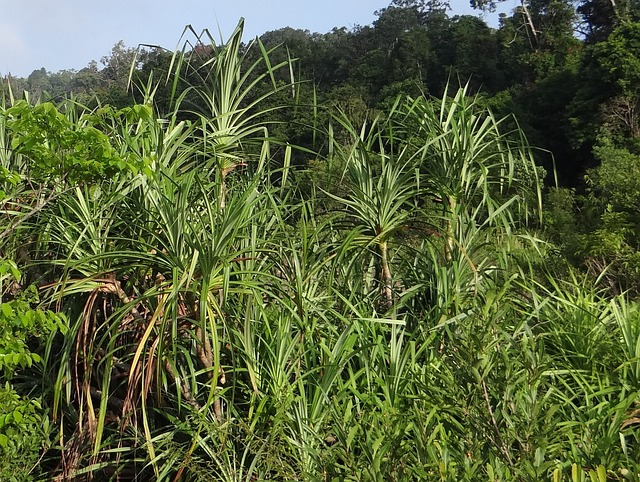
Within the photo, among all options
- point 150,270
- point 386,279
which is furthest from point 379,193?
point 150,270

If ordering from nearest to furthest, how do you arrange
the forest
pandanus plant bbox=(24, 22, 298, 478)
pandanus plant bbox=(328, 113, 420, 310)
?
the forest, pandanus plant bbox=(24, 22, 298, 478), pandanus plant bbox=(328, 113, 420, 310)

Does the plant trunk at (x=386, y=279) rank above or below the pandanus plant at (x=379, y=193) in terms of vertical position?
below

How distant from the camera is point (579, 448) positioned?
1.74 meters

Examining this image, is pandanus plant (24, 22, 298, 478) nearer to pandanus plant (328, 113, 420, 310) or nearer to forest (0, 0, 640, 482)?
forest (0, 0, 640, 482)

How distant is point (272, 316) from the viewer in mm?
2551

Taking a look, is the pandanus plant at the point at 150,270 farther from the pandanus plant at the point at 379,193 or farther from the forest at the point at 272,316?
the pandanus plant at the point at 379,193

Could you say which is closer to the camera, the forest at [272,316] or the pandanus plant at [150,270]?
the forest at [272,316]

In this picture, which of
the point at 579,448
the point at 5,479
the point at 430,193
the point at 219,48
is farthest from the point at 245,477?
the point at 219,48

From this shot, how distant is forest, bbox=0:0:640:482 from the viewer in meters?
1.73

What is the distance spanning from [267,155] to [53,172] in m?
0.86

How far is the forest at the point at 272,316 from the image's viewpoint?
173 centimetres

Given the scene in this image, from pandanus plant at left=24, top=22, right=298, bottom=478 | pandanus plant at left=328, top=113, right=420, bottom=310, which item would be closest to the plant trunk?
pandanus plant at left=328, top=113, right=420, bottom=310

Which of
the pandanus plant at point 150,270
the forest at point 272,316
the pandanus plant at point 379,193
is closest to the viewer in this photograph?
the forest at point 272,316

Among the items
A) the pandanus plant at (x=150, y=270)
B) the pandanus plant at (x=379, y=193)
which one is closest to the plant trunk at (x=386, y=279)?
the pandanus plant at (x=379, y=193)
